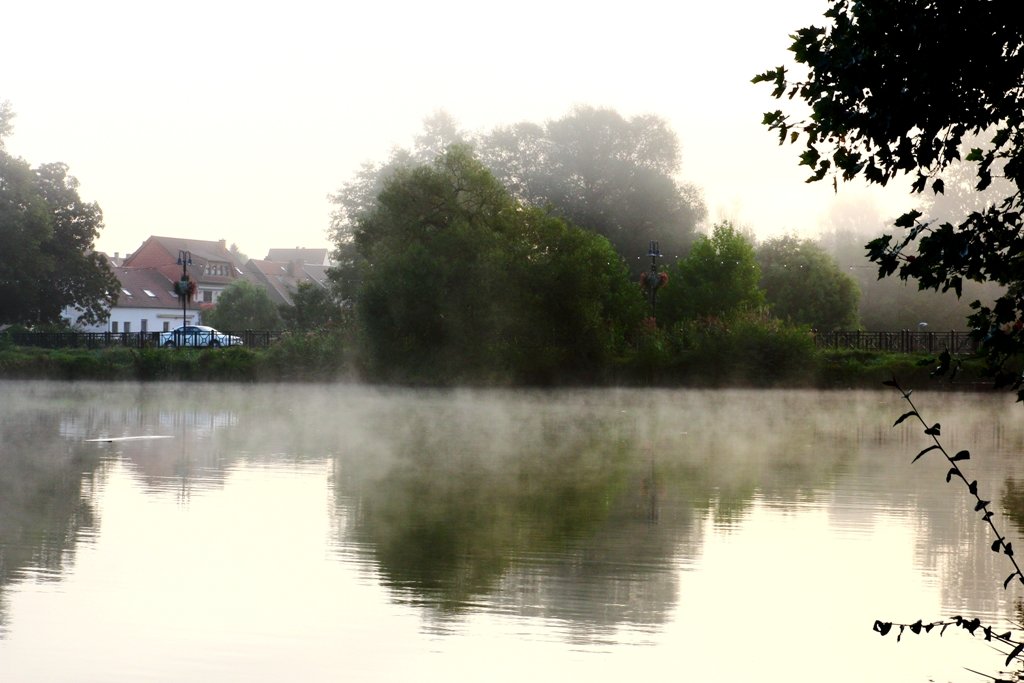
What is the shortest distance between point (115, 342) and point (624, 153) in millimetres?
28116

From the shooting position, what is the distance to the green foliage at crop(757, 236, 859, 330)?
60781 millimetres

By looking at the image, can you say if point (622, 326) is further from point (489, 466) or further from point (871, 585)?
point (871, 585)

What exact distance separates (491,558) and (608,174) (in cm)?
5940

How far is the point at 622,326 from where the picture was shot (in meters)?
45.1

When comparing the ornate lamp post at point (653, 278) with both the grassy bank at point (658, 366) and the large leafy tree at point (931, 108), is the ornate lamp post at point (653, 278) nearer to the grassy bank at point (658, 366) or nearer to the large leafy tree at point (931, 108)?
the grassy bank at point (658, 366)

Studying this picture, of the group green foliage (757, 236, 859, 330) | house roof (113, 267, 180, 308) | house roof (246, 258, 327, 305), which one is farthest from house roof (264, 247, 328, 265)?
green foliage (757, 236, 859, 330)

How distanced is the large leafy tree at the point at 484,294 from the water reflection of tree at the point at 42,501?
18835mm

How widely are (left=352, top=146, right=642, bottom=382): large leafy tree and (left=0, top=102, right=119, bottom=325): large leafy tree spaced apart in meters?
26.6

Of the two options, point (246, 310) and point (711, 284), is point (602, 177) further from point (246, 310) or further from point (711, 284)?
point (246, 310)

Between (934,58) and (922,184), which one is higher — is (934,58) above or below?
above

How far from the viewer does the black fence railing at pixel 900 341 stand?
157ft

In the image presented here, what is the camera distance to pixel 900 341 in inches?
1962

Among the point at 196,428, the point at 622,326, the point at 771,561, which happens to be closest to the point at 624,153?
the point at 622,326

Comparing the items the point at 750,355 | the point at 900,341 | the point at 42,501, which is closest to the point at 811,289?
the point at 900,341
